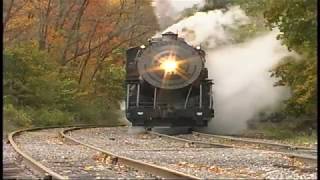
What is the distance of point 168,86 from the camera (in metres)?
19.9

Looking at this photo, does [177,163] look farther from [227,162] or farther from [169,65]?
[169,65]

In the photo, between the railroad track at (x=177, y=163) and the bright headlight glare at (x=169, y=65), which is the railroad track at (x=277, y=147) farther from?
the bright headlight glare at (x=169, y=65)

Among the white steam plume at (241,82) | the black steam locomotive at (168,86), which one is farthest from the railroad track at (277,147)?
the white steam plume at (241,82)

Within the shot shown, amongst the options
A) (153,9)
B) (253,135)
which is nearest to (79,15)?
(153,9)

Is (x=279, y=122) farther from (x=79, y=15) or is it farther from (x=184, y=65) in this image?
(x=79, y=15)

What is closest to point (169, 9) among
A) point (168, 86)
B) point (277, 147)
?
point (168, 86)

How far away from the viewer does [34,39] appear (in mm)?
35250

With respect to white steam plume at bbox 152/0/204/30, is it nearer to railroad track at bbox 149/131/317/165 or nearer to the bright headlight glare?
the bright headlight glare

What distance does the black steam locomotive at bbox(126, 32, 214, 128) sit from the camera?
64.2ft

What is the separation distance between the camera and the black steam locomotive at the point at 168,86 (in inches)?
771

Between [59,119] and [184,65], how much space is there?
39.6 feet

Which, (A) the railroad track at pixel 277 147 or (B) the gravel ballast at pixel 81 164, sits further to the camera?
(A) the railroad track at pixel 277 147

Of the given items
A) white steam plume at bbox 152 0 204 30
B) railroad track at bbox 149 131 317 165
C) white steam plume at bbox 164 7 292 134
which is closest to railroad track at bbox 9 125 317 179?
railroad track at bbox 149 131 317 165

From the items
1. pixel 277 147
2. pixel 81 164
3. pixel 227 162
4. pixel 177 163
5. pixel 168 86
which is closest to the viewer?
pixel 81 164
